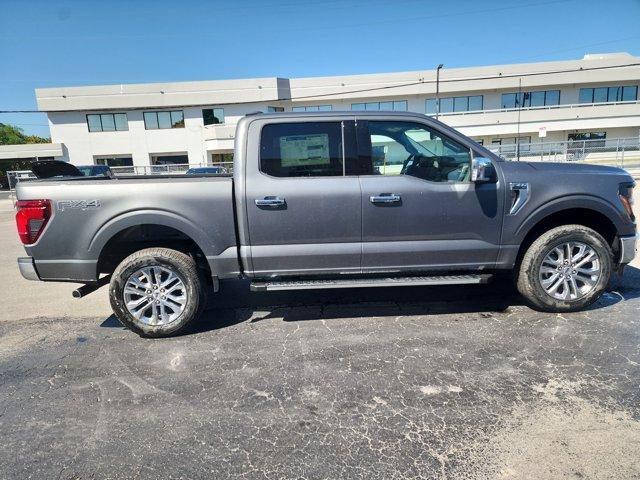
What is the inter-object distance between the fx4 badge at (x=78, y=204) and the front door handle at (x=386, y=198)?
2.61 m

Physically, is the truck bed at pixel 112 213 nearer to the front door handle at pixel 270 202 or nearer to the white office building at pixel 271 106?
the front door handle at pixel 270 202

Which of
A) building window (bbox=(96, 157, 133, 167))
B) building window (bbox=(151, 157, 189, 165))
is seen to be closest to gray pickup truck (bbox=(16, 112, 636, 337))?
building window (bbox=(151, 157, 189, 165))

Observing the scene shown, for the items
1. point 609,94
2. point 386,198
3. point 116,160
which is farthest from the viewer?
point 609,94

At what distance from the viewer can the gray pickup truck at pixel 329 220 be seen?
3.90 m

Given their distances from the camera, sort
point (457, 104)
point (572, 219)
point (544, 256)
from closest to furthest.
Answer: point (544, 256), point (572, 219), point (457, 104)

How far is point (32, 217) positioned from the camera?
385 cm

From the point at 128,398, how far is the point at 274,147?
2512mm

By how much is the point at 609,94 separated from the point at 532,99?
704cm

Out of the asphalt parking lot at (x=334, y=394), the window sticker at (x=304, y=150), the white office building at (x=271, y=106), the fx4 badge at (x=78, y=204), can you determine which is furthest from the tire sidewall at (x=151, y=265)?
the white office building at (x=271, y=106)

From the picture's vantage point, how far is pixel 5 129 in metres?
75.1

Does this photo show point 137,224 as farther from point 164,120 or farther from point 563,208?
point 164,120

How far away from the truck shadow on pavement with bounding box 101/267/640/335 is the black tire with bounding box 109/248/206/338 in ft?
0.82

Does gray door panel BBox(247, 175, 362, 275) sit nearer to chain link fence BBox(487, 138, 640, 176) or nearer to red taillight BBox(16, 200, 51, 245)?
red taillight BBox(16, 200, 51, 245)

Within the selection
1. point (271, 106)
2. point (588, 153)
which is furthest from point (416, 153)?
point (271, 106)
